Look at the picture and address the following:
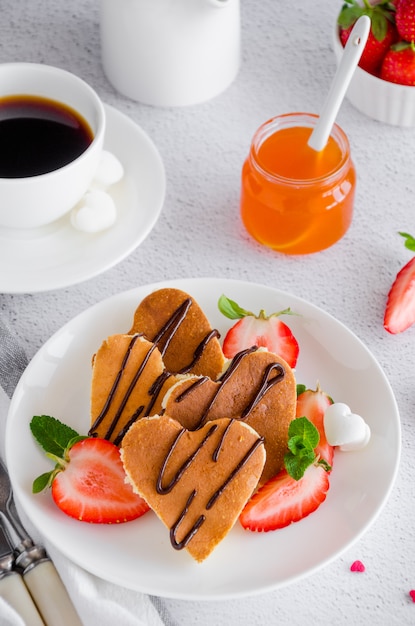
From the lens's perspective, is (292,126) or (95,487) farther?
(292,126)

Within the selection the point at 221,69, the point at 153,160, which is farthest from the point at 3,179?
the point at 221,69

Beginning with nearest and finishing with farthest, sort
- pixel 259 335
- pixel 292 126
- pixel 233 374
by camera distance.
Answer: pixel 233 374, pixel 259 335, pixel 292 126

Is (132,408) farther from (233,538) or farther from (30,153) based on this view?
(30,153)

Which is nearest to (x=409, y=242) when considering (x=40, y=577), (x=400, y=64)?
(x=400, y=64)

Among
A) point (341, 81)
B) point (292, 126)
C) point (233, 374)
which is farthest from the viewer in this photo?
point (292, 126)

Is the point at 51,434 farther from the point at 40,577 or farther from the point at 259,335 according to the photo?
the point at 259,335

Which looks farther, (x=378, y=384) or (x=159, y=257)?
(x=159, y=257)
